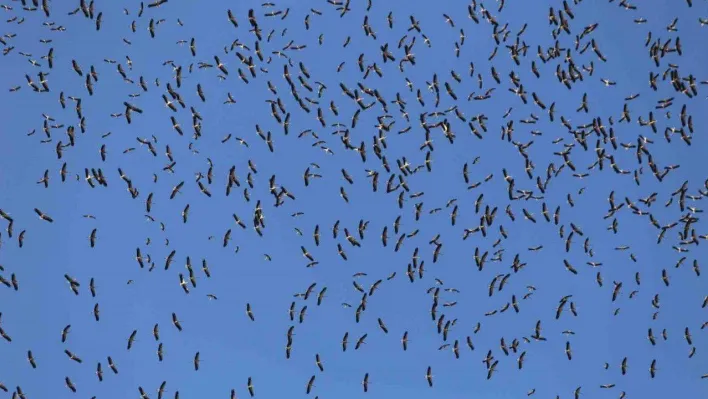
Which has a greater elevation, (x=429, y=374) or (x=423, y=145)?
(x=423, y=145)

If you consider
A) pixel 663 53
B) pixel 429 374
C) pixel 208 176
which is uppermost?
pixel 663 53

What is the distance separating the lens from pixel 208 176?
273 ft

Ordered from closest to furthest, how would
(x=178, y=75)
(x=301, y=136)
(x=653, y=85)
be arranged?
(x=653, y=85) → (x=178, y=75) → (x=301, y=136)

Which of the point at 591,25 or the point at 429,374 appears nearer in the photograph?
the point at 591,25

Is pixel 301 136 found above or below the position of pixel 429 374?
above

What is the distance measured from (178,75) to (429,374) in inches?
931

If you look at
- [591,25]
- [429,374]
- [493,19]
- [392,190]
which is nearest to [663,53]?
[591,25]

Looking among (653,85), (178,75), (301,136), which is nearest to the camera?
(653,85)

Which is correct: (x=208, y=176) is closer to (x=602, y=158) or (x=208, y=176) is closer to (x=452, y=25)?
(x=452, y=25)

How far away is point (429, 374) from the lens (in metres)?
87.9

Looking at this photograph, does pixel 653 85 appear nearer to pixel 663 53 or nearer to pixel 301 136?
A: pixel 663 53

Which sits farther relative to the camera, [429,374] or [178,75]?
[429,374]

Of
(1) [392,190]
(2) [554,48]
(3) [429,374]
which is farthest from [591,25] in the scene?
(3) [429,374]

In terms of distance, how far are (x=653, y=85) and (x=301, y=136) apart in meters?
21.6
